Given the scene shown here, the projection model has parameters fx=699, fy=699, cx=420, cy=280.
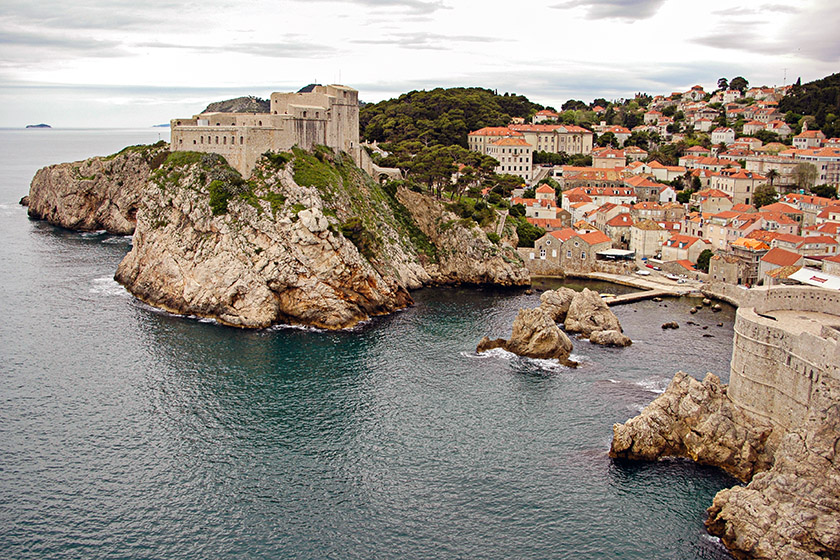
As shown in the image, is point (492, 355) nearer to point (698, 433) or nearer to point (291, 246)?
point (698, 433)

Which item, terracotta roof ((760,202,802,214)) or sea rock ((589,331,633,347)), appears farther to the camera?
terracotta roof ((760,202,802,214))

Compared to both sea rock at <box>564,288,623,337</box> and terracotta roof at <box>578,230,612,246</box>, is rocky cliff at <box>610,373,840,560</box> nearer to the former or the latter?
sea rock at <box>564,288,623,337</box>

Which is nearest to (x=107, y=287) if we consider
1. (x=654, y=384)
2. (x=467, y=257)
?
(x=467, y=257)

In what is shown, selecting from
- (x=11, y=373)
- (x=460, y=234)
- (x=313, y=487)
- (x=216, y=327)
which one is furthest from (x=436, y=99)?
(x=313, y=487)

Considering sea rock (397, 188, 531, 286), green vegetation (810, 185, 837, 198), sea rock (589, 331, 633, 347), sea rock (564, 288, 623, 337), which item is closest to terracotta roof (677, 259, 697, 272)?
sea rock (397, 188, 531, 286)

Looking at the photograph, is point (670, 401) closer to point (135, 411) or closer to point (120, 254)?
point (135, 411)

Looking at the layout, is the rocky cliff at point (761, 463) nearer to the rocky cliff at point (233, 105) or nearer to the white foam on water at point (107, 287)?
the white foam on water at point (107, 287)
